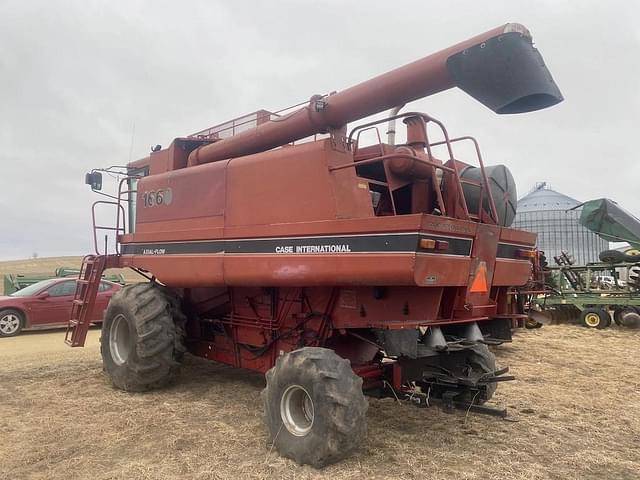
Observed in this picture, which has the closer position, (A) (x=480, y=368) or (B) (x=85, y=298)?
(A) (x=480, y=368)

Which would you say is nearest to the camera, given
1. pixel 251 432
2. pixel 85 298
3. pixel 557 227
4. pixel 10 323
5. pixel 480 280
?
pixel 480 280

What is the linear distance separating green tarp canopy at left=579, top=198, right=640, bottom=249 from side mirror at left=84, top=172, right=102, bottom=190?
14.8m

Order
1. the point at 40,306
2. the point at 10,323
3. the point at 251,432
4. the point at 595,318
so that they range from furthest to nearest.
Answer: the point at 595,318
the point at 40,306
the point at 10,323
the point at 251,432

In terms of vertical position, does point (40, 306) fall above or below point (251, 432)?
above

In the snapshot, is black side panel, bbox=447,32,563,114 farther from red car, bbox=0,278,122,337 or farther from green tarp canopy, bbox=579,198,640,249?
green tarp canopy, bbox=579,198,640,249

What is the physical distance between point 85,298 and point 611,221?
15.3 metres

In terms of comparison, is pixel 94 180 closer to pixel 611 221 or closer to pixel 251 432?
pixel 251 432

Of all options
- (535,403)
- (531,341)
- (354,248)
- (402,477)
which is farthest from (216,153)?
(531,341)

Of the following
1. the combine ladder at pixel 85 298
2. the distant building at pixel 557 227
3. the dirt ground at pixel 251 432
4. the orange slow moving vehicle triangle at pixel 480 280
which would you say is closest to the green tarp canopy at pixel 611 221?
the dirt ground at pixel 251 432

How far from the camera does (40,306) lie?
1326 cm

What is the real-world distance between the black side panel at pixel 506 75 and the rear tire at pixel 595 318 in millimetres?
12045

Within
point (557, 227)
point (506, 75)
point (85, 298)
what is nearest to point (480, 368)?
point (506, 75)

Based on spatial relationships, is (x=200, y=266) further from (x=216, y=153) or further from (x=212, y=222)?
(x=216, y=153)

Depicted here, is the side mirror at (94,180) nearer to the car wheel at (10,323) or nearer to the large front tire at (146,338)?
the large front tire at (146,338)
